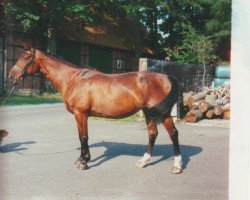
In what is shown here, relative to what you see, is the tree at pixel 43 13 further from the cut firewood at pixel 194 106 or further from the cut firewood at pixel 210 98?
the cut firewood at pixel 194 106

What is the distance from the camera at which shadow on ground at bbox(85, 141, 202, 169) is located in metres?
7.34

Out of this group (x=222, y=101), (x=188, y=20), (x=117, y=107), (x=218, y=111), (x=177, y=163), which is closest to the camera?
(x=177, y=163)

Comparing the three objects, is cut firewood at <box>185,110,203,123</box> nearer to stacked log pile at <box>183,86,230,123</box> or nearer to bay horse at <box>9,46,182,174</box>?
stacked log pile at <box>183,86,230,123</box>

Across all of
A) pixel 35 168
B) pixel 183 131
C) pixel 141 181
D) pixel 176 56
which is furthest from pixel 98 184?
pixel 176 56

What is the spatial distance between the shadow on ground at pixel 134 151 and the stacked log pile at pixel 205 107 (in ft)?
15.7

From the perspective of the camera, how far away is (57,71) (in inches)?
268

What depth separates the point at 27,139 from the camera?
9656mm

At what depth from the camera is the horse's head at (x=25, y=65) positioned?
6805 millimetres

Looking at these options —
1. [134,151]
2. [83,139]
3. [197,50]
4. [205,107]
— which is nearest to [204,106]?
[205,107]

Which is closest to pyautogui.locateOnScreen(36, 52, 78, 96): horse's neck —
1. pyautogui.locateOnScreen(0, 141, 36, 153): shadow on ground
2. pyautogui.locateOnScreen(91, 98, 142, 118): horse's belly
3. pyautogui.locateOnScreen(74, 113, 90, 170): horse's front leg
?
pyautogui.locateOnScreen(74, 113, 90, 170): horse's front leg

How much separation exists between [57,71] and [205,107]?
8427mm

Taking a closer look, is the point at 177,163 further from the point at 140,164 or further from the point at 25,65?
the point at 25,65

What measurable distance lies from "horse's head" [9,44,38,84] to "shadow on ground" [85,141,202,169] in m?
2.03

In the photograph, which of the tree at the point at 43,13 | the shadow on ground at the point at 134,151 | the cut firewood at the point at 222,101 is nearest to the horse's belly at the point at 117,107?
the shadow on ground at the point at 134,151
